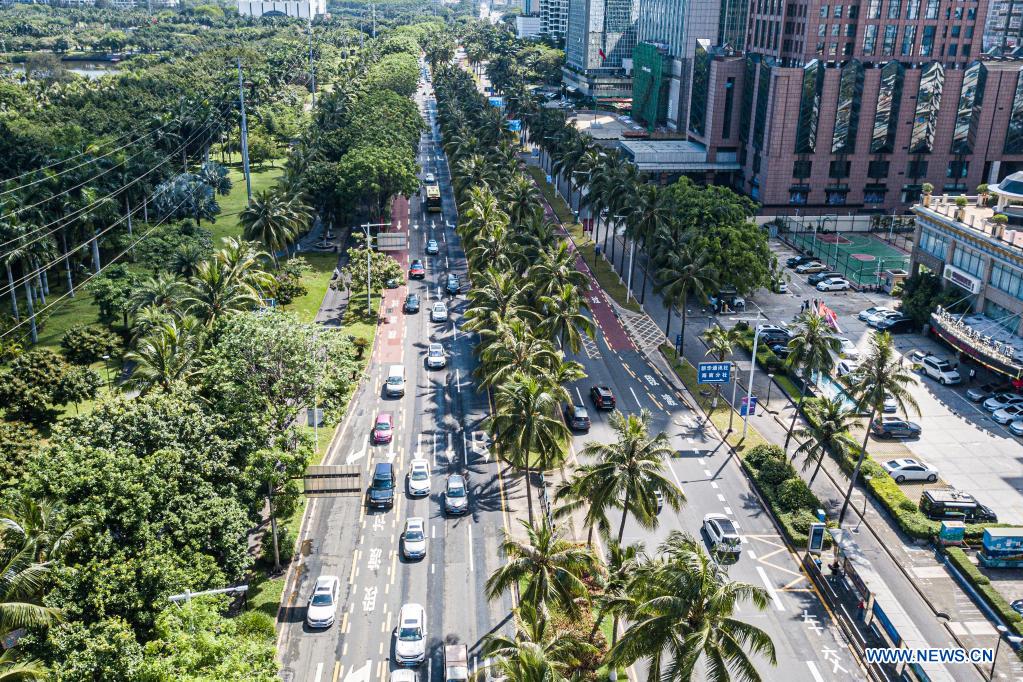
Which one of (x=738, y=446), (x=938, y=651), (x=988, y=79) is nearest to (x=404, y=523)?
(x=738, y=446)

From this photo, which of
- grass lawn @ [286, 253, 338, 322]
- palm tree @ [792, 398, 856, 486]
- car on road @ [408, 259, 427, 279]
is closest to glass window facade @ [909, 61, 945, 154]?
car on road @ [408, 259, 427, 279]

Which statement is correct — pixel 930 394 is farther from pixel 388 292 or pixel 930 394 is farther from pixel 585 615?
pixel 388 292

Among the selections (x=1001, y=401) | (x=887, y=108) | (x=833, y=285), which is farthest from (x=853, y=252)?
(x=1001, y=401)

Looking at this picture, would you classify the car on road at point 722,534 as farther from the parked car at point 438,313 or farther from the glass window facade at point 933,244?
the glass window facade at point 933,244

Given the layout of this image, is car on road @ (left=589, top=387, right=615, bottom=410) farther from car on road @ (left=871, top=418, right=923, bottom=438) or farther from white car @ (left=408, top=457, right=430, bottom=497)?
car on road @ (left=871, top=418, right=923, bottom=438)

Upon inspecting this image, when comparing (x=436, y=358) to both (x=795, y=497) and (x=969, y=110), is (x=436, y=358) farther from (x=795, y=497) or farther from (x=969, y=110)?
(x=969, y=110)
